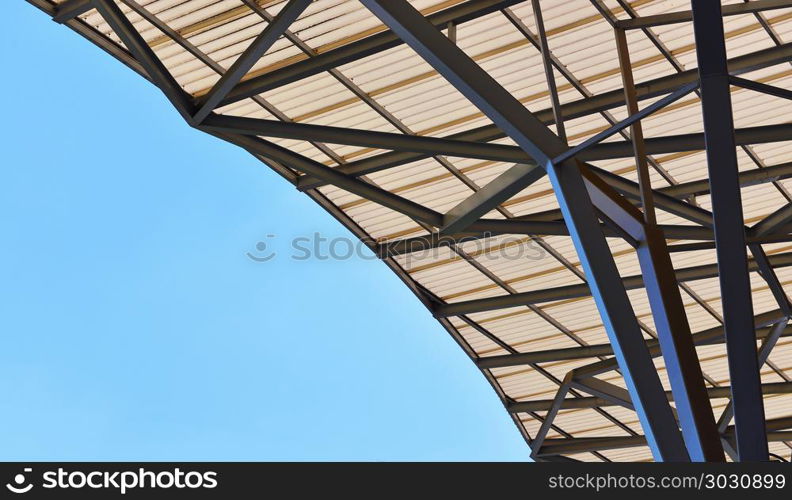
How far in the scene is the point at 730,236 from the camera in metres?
12.2

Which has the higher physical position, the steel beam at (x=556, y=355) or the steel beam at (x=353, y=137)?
the steel beam at (x=556, y=355)

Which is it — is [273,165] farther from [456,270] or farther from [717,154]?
[717,154]

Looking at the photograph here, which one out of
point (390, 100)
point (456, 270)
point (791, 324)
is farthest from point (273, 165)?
point (791, 324)

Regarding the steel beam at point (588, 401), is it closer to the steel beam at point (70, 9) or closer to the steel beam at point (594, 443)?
the steel beam at point (594, 443)

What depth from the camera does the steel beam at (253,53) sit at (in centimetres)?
1522

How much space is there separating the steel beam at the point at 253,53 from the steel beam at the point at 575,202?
2.65m

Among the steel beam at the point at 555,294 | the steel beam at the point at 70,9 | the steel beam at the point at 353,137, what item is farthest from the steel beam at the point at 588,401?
the steel beam at the point at 70,9

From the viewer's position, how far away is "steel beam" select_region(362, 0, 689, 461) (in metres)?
13.0

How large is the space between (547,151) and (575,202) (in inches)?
34.0

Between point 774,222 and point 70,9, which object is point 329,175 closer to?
point 70,9

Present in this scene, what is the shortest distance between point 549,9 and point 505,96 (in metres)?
6.88
